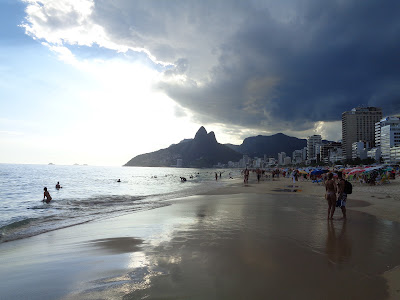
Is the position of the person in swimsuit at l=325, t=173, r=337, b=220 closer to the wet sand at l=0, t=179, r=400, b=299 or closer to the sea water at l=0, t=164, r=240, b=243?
the wet sand at l=0, t=179, r=400, b=299

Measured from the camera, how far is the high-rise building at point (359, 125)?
6973 inches

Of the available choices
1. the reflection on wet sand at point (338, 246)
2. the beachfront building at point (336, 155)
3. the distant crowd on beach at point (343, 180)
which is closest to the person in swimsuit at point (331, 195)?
the distant crowd on beach at point (343, 180)

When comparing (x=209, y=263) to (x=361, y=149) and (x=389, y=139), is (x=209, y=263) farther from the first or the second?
(x=361, y=149)

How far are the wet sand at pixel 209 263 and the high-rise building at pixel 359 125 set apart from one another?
19969cm

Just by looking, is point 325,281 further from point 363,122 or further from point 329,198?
point 363,122

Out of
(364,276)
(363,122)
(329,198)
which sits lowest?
(364,276)

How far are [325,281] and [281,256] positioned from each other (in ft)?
4.11

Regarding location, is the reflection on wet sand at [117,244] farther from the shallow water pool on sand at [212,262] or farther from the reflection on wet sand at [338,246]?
the reflection on wet sand at [338,246]

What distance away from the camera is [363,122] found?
7047 inches

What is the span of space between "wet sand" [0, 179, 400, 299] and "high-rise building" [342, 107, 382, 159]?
199695mm

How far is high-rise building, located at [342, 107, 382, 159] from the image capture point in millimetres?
177125

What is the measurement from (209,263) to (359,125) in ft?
701

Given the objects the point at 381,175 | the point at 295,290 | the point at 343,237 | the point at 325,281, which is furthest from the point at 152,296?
the point at 381,175

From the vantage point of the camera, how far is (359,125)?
178375 millimetres
